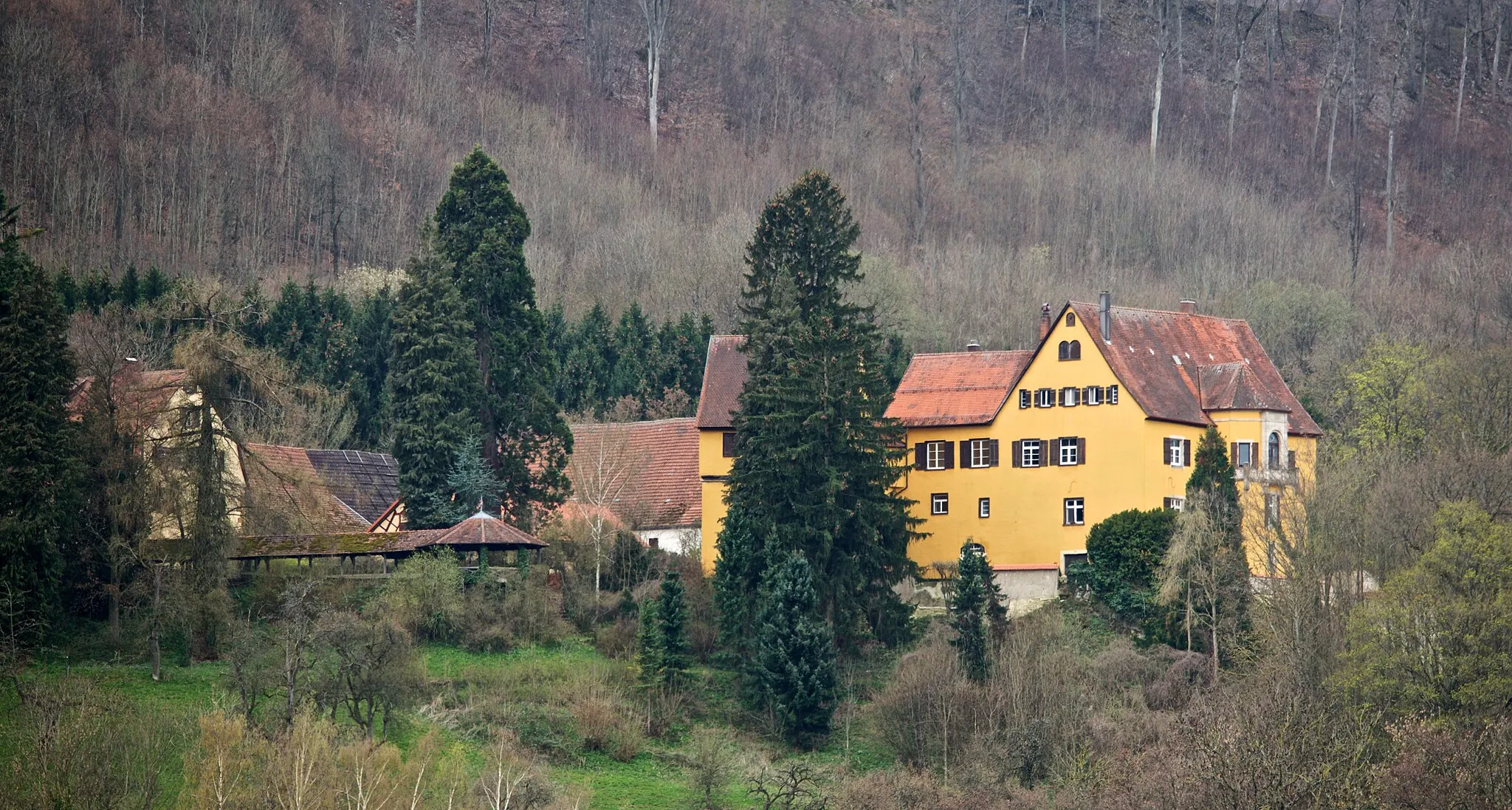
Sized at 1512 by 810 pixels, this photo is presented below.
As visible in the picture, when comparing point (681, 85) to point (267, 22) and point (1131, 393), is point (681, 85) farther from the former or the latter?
point (1131, 393)

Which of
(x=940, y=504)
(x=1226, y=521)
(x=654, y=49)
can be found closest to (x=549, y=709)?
(x=940, y=504)

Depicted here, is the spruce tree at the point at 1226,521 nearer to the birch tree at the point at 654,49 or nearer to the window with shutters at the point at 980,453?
the window with shutters at the point at 980,453

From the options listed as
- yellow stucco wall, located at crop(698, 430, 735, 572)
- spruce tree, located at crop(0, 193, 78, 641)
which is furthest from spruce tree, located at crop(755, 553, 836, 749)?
spruce tree, located at crop(0, 193, 78, 641)

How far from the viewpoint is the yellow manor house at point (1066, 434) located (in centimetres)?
6425

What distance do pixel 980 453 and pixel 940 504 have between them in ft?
6.79

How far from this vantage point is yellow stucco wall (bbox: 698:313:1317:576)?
64062mm

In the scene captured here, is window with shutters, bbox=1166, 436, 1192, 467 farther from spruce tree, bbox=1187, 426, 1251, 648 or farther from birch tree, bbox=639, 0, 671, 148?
birch tree, bbox=639, 0, 671, 148

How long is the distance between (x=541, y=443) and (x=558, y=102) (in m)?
64.0

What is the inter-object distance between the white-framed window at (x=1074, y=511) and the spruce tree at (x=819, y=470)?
528 cm

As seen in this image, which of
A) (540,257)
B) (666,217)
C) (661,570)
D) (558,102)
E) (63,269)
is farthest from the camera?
(558,102)

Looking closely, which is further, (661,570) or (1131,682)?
(661,570)

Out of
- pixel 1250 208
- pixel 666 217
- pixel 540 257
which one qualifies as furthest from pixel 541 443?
pixel 1250 208

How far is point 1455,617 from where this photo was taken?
49844 mm

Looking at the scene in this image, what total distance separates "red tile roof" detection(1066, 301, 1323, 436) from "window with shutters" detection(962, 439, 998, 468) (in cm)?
454
